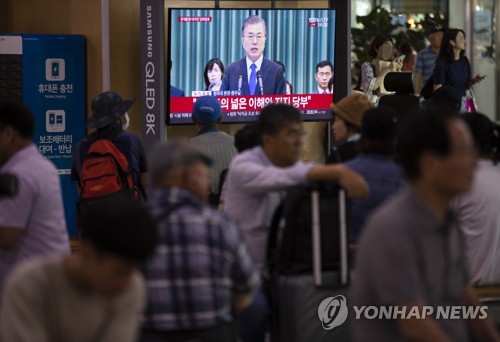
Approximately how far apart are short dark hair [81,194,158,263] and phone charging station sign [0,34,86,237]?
6908 millimetres

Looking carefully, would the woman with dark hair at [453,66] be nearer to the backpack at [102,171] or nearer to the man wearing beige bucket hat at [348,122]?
the backpack at [102,171]

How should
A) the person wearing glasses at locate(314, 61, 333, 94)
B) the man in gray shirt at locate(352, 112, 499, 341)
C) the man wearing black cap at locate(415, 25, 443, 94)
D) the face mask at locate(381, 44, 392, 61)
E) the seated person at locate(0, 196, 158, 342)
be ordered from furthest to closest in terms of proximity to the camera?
1. the man wearing black cap at locate(415, 25, 443, 94)
2. the face mask at locate(381, 44, 392, 61)
3. the person wearing glasses at locate(314, 61, 333, 94)
4. the man in gray shirt at locate(352, 112, 499, 341)
5. the seated person at locate(0, 196, 158, 342)

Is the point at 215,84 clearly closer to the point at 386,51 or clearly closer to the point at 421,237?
the point at 386,51

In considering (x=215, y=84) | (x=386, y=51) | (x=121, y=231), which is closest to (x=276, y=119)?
(x=121, y=231)

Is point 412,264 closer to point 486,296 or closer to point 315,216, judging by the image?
point 315,216

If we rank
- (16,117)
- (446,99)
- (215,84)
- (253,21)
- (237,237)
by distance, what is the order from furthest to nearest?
(253,21), (215,84), (446,99), (16,117), (237,237)

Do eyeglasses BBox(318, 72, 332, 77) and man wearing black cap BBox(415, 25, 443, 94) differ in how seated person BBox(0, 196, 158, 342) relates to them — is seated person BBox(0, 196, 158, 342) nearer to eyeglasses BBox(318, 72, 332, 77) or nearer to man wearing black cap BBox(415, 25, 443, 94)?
eyeglasses BBox(318, 72, 332, 77)

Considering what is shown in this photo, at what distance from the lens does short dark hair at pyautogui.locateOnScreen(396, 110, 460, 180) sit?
344 cm

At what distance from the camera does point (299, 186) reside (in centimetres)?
527

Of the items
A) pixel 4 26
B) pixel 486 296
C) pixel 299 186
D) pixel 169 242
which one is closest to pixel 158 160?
pixel 169 242

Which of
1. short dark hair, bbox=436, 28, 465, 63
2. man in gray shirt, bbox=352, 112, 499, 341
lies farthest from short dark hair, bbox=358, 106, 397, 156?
short dark hair, bbox=436, 28, 465, 63

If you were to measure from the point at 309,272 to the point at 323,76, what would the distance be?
18.9 feet

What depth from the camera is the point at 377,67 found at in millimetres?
12133

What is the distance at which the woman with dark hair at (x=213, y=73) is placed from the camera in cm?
1066
